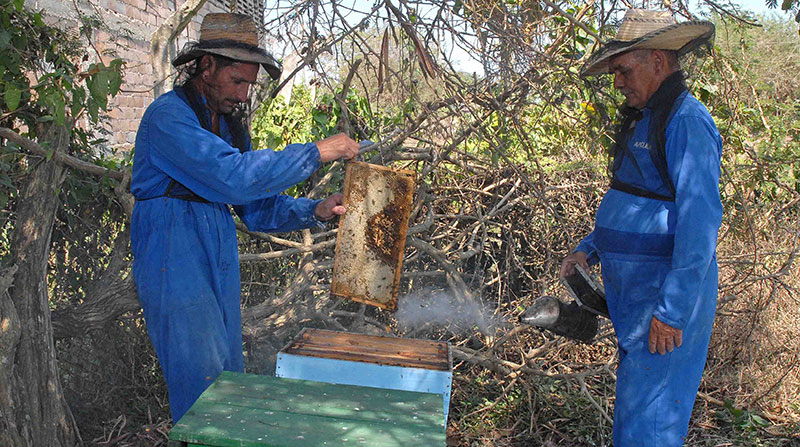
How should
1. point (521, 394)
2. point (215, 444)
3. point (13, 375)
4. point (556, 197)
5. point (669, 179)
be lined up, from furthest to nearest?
point (556, 197) < point (521, 394) < point (13, 375) < point (669, 179) < point (215, 444)

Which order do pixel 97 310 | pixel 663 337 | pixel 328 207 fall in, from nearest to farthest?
1. pixel 663 337
2. pixel 328 207
3. pixel 97 310

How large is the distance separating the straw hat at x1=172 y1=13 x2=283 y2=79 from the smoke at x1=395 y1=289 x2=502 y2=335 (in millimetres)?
2231

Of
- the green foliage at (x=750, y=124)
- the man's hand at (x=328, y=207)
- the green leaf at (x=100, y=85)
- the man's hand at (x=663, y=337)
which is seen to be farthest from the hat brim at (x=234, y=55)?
the green foliage at (x=750, y=124)

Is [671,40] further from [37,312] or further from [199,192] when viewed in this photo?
[37,312]

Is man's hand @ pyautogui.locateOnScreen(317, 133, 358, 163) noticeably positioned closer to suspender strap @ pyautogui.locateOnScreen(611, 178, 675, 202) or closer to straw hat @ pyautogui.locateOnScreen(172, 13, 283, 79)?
straw hat @ pyautogui.locateOnScreen(172, 13, 283, 79)

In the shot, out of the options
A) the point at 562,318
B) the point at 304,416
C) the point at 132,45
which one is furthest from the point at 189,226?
the point at 132,45

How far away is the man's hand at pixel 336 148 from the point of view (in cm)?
240

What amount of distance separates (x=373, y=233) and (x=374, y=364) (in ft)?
2.00

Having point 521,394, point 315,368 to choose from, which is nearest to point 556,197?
point 521,394

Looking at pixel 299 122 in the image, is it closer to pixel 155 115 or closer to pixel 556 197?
pixel 556 197

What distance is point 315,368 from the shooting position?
248cm

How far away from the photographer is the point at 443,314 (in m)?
4.38

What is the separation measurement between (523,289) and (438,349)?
209 cm

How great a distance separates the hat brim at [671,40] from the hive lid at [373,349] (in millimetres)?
1308
